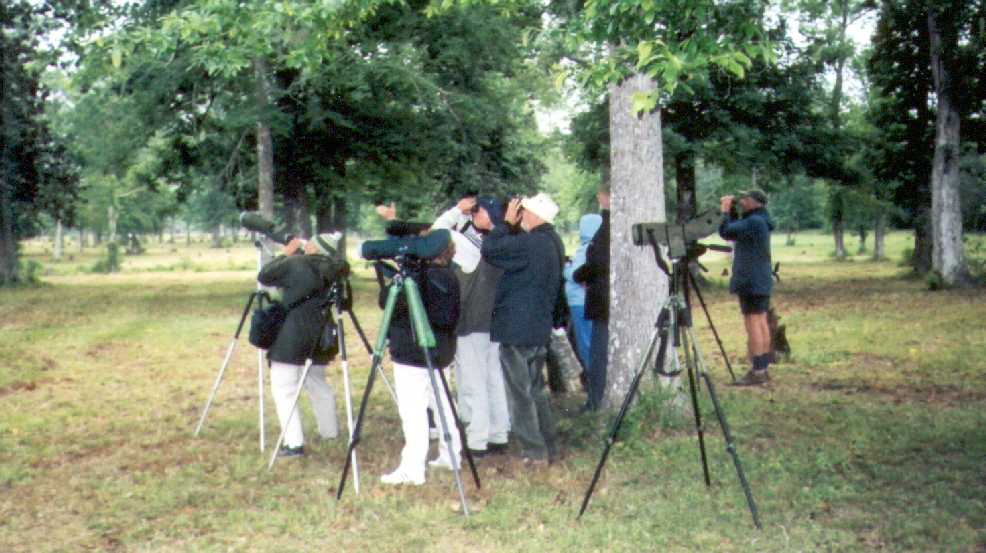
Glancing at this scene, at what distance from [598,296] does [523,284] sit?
1.79 m

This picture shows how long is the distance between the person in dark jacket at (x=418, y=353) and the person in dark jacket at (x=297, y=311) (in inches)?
33.0

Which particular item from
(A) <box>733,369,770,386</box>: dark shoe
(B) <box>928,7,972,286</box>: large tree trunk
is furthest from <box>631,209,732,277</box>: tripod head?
(B) <box>928,7,972,286</box>: large tree trunk

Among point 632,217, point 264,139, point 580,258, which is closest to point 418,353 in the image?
point 632,217

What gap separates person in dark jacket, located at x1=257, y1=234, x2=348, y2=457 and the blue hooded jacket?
247 centimetres

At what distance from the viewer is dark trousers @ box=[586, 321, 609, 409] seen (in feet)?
30.0

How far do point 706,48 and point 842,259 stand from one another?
4701 cm

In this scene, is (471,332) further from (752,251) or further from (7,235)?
(7,235)

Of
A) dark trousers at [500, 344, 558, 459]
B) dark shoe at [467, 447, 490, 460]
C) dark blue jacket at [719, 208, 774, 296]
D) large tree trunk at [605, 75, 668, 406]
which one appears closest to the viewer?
dark trousers at [500, 344, 558, 459]

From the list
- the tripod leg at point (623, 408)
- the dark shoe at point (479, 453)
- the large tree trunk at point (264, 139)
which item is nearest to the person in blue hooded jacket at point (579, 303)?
the dark shoe at point (479, 453)

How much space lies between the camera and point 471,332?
7.88 m

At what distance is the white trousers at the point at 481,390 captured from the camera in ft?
25.9

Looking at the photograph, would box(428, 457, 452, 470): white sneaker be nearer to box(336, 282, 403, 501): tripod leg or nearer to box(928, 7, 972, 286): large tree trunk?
box(336, 282, 403, 501): tripod leg

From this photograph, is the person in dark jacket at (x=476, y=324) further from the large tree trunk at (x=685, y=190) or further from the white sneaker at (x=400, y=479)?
the large tree trunk at (x=685, y=190)

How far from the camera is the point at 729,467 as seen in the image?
725 cm
